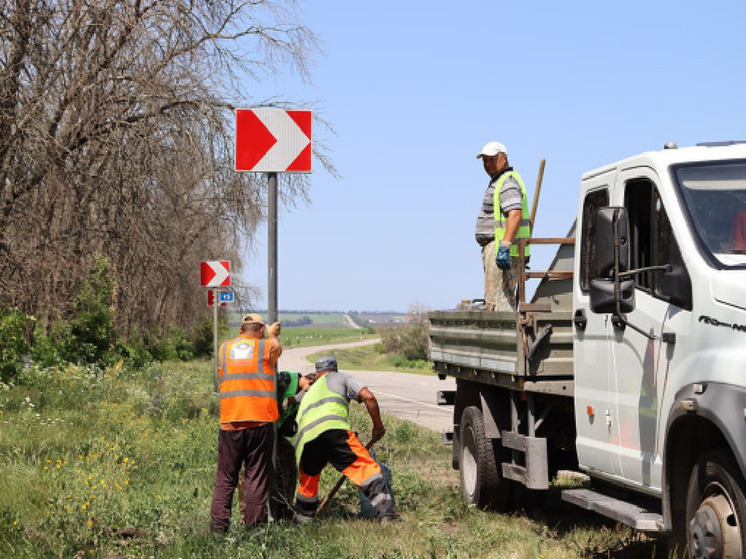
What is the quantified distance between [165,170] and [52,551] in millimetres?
11429

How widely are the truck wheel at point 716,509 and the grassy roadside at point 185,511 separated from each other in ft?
3.42

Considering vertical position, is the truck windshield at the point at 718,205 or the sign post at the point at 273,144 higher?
the sign post at the point at 273,144

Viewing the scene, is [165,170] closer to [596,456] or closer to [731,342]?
[596,456]

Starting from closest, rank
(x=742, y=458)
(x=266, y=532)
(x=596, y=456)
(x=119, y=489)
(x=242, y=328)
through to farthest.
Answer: (x=742, y=458) < (x=596, y=456) < (x=266, y=532) < (x=242, y=328) < (x=119, y=489)

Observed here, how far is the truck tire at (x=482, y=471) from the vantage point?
9477mm

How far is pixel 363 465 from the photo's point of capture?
9102mm

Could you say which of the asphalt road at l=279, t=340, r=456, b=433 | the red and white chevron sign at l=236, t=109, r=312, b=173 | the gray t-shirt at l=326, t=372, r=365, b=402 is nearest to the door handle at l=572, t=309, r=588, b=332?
the gray t-shirt at l=326, t=372, r=365, b=402

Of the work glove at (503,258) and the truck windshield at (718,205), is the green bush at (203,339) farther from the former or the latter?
the truck windshield at (718,205)

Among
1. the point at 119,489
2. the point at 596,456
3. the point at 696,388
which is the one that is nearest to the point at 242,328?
the point at 119,489

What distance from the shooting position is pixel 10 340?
18.2 m

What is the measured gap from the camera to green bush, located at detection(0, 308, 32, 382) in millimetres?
17953

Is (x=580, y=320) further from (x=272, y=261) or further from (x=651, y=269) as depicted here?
(x=272, y=261)

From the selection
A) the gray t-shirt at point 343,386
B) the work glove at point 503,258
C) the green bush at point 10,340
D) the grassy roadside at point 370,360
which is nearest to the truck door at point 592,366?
the work glove at point 503,258

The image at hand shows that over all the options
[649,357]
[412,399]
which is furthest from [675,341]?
[412,399]
